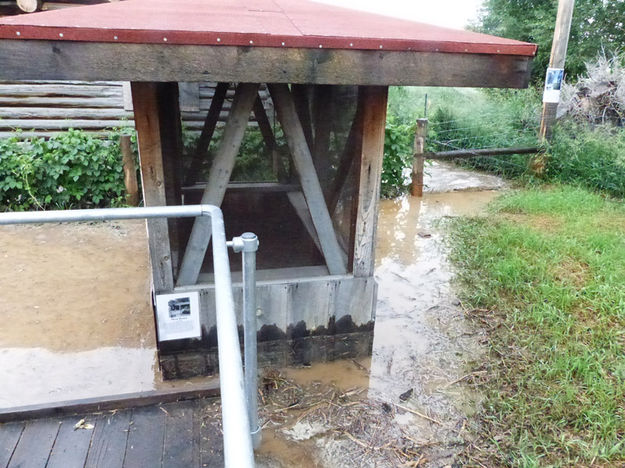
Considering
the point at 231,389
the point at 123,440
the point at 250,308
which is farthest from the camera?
the point at 123,440

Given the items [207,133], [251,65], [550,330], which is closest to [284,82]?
[251,65]

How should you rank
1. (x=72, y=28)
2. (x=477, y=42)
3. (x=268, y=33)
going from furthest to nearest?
(x=477, y=42), (x=268, y=33), (x=72, y=28)

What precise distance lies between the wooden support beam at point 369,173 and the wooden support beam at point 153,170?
1.14 meters

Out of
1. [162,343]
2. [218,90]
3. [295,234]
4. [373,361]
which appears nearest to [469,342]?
[373,361]

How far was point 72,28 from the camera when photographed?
68.8 inches

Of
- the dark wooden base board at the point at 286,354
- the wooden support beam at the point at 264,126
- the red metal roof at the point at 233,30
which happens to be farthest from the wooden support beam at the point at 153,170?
the wooden support beam at the point at 264,126

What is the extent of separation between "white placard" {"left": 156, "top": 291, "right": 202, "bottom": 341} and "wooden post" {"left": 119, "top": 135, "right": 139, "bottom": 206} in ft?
12.6

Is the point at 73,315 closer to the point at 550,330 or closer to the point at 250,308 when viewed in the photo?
the point at 250,308

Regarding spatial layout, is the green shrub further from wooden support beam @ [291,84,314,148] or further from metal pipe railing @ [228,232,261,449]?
metal pipe railing @ [228,232,261,449]

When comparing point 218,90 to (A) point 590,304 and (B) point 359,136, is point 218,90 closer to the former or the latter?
(B) point 359,136

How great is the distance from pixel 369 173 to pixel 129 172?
429 centimetres

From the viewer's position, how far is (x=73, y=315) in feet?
12.9

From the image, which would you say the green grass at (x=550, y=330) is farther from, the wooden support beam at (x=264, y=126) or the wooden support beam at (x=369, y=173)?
the wooden support beam at (x=264, y=126)

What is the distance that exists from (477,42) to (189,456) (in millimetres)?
2283
